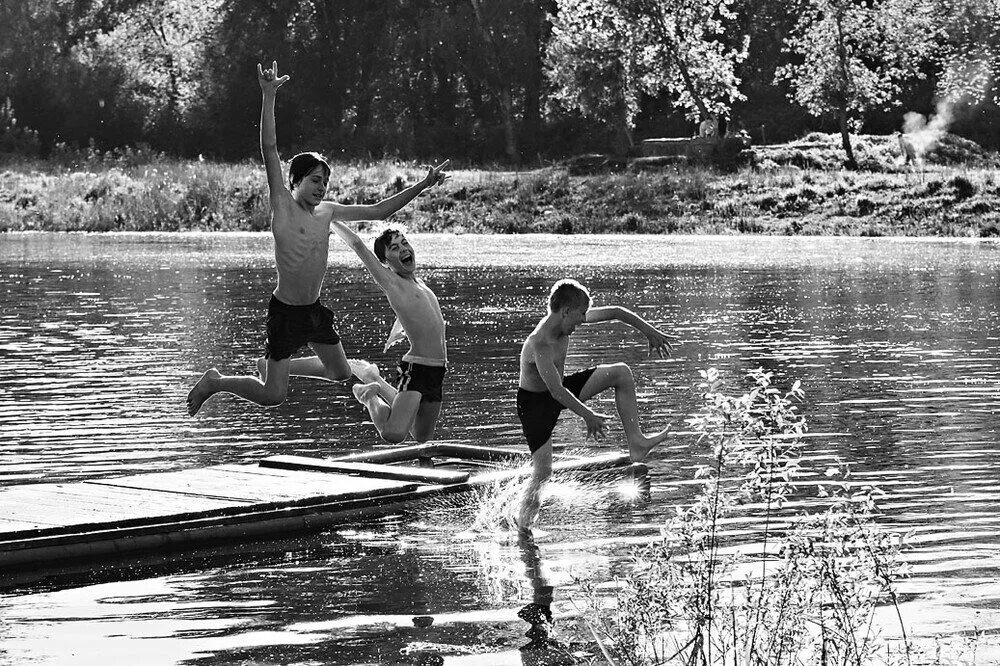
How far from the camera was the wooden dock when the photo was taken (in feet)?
34.4

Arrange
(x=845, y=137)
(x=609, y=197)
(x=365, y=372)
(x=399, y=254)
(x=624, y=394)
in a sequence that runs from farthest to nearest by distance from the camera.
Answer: (x=845, y=137) < (x=609, y=197) < (x=365, y=372) < (x=624, y=394) < (x=399, y=254)

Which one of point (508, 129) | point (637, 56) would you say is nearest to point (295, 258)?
point (637, 56)

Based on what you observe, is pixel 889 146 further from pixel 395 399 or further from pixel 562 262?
pixel 395 399

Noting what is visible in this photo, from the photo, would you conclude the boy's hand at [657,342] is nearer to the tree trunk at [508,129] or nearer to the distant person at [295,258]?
the distant person at [295,258]

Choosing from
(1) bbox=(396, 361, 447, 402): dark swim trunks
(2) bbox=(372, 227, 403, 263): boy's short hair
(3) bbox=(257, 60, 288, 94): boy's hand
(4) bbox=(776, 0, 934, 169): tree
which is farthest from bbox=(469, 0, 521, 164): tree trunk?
(3) bbox=(257, 60, 288, 94): boy's hand

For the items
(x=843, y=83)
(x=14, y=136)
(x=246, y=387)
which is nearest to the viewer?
(x=246, y=387)

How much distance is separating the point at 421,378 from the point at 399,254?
98cm

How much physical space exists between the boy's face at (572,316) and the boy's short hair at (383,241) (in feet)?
4.83

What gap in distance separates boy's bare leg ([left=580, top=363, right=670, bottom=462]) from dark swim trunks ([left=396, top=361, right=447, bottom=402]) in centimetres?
112

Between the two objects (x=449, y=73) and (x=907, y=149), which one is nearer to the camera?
(x=907, y=149)

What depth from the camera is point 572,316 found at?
37.3 ft

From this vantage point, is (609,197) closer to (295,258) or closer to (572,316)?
(295,258)

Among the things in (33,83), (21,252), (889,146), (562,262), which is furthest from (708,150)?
(33,83)

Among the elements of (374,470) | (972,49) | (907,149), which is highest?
(972,49)
